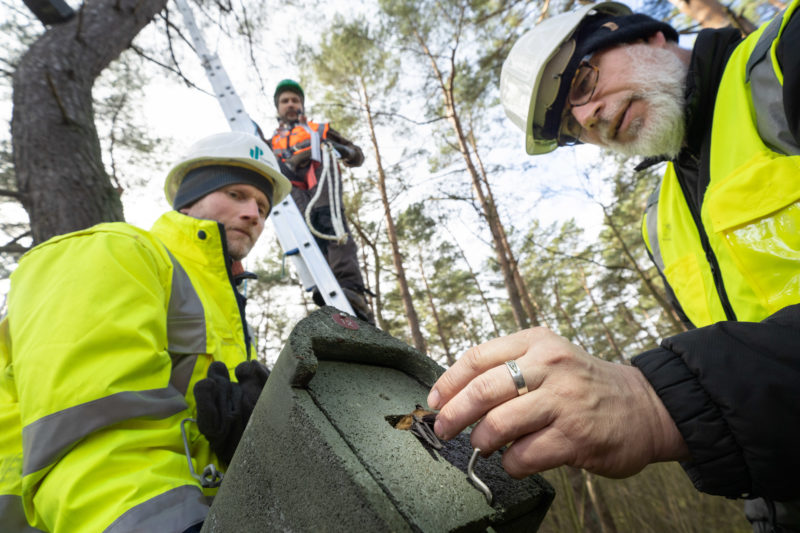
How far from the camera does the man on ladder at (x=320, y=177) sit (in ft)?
13.0

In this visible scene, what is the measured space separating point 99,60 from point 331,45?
783cm

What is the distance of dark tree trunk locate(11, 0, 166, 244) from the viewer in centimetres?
238

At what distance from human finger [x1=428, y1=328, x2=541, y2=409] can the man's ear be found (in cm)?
240

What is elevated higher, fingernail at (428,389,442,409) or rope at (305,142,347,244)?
rope at (305,142,347,244)

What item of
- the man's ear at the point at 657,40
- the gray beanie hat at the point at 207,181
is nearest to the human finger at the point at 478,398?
the gray beanie hat at the point at 207,181

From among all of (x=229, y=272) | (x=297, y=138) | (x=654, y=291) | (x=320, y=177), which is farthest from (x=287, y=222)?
(x=654, y=291)

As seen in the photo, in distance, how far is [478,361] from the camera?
0.74 metres

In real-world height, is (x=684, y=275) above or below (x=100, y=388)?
below

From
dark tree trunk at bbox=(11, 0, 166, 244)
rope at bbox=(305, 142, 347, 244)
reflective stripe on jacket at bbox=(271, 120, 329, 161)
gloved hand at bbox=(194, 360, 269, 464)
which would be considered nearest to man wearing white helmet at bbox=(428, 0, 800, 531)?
gloved hand at bbox=(194, 360, 269, 464)

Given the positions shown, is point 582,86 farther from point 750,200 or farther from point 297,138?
point 297,138

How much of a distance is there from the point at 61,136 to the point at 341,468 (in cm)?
324

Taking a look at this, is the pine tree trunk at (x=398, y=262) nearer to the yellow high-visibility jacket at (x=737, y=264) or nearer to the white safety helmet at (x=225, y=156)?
the white safety helmet at (x=225, y=156)

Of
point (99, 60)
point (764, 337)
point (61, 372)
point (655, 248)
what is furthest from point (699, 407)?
point (99, 60)

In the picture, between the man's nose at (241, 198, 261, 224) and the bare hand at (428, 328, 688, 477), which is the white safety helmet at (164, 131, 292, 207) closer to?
the man's nose at (241, 198, 261, 224)
